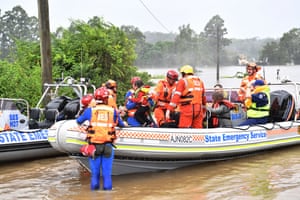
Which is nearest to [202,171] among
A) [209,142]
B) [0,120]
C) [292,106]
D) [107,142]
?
[209,142]

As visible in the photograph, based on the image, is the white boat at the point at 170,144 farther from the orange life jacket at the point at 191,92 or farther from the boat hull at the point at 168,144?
the orange life jacket at the point at 191,92

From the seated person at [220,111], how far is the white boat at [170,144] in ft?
1.60

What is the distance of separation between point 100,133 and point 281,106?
16.9ft

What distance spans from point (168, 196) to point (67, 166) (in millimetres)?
2906

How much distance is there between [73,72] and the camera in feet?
47.9

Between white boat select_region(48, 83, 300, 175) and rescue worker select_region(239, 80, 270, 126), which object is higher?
rescue worker select_region(239, 80, 270, 126)

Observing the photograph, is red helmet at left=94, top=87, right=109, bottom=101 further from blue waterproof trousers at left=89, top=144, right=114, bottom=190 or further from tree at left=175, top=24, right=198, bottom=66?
tree at left=175, top=24, right=198, bottom=66

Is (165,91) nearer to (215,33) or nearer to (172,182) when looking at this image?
(172,182)

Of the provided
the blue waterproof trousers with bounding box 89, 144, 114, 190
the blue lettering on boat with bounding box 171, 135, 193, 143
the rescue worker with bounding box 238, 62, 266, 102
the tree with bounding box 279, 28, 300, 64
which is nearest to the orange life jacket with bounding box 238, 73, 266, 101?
the rescue worker with bounding box 238, 62, 266, 102

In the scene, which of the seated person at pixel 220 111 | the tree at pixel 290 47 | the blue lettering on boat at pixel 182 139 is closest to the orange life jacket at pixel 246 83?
the seated person at pixel 220 111

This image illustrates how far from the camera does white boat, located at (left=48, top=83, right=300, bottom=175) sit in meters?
7.58

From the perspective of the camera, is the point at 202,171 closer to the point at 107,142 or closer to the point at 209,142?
the point at 209,142

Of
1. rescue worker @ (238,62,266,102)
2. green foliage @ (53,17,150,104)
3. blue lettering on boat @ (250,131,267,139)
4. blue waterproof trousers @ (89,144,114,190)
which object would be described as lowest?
blue waterproof trousers @ (89,144,114,190)

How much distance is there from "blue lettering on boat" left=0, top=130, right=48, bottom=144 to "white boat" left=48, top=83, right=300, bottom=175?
5.10ft
